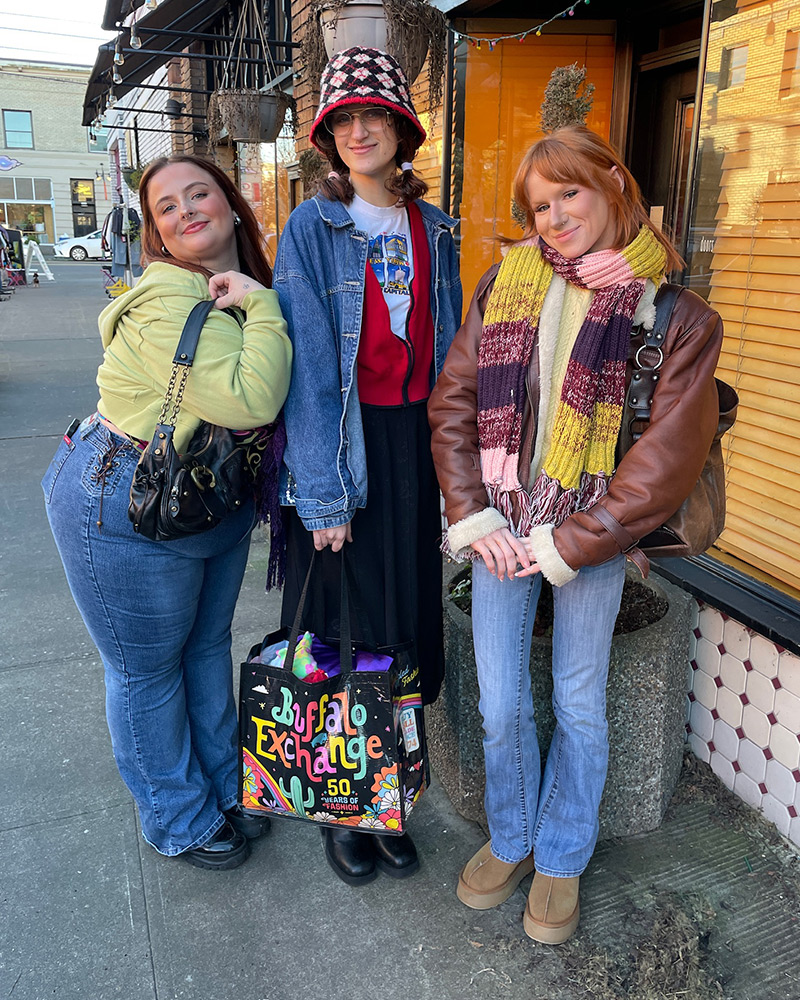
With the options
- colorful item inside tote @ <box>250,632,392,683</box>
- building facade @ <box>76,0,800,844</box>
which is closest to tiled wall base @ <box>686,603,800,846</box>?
building facade @ <box>76,0,800,844</box>

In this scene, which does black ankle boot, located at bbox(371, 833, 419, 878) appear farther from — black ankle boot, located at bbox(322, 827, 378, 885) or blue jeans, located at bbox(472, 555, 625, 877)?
blue jeans, located at bbox(472, 555, 625, 877)

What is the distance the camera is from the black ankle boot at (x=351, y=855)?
2.33 m

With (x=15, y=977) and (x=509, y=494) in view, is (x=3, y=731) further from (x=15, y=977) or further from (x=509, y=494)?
(x=509, y=494)

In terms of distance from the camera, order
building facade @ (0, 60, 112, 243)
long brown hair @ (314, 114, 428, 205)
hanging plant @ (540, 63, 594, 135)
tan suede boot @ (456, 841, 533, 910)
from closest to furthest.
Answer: long brown hair @ (314, 114, 428, 205) < tan suede boot @ (456, 841, 533, 910) < hanging plant @ (540, 63, 594, 135) < building facade @ (0, 60, 112, 243)

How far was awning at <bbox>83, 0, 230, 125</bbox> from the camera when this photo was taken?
7.82m

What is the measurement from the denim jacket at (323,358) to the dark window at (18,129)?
50.9 meters

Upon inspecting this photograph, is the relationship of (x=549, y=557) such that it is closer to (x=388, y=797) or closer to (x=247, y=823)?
(x=388, y=797)

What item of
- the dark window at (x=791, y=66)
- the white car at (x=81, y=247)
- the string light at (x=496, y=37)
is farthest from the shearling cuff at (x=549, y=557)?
the white car at (x=81, y=247)

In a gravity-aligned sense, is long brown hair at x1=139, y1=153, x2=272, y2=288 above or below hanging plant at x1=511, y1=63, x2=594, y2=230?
below

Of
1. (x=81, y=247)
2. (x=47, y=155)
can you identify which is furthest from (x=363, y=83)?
(x=47, y=155)

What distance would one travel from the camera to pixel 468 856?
2.46m

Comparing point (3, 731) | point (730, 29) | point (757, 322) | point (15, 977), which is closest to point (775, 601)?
point (757, 322)

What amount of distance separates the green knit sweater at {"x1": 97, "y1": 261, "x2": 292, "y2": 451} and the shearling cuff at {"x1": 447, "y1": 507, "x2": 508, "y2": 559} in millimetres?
537

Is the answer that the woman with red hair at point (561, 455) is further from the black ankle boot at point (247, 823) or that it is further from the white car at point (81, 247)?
the white car at point (81, 247)
